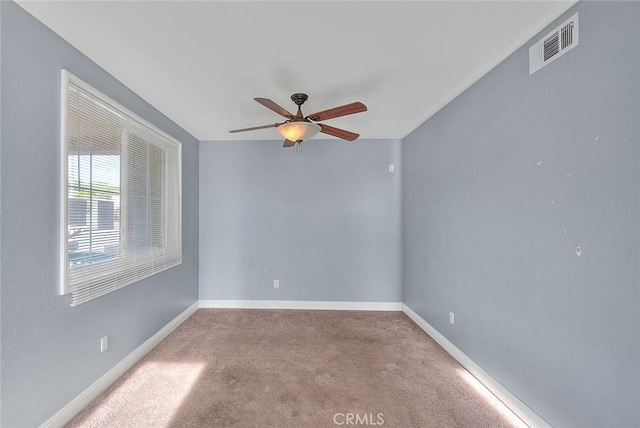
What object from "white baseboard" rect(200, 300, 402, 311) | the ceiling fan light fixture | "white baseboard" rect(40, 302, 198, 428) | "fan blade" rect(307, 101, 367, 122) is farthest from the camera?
"white baseboard" rect(200, 300, 402, 311)

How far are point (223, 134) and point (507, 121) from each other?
3.18 meters

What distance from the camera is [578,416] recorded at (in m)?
1.29

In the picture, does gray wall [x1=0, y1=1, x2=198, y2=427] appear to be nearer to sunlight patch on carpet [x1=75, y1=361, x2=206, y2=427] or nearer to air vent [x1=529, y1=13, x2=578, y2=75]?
sunlight patch on carpet [x1=75, y1=361, x2=206, y2=427]

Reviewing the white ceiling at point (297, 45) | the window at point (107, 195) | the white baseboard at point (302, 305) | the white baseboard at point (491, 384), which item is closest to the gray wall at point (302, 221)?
the white baseboard at point (302, 305)

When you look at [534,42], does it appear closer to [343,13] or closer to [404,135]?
[343,13]

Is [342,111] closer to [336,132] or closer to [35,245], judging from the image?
[336,132]

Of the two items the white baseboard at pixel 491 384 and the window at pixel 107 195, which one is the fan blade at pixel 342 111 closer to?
the window at pixel 107 195

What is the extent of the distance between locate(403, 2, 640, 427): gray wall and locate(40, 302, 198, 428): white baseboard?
3.00 m

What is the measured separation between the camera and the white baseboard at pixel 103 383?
5.03 feet

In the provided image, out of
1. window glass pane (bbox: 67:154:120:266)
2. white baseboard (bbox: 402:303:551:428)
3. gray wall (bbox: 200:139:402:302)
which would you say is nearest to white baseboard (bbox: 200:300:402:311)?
gray wall (bbox: 200:139:402:302)

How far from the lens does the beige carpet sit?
64.3 inches

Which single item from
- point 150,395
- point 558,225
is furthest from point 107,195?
point 558,225

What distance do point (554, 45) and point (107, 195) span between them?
3.23 m

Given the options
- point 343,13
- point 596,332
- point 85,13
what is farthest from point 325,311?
point 85,13
